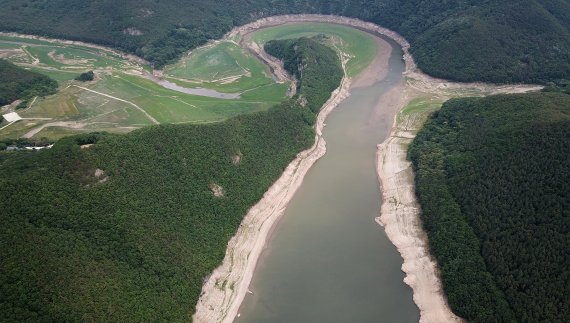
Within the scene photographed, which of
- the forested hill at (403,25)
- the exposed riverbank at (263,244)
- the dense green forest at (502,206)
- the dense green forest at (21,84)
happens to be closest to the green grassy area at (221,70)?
the forested hill at (403,25)

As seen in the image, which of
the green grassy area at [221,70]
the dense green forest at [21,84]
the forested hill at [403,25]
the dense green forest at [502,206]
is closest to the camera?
the dense green forest at [502,206]

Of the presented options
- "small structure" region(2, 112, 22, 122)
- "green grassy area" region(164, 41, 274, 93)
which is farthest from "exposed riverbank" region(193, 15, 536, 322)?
"small structure" region(2, 112, 22, 122)

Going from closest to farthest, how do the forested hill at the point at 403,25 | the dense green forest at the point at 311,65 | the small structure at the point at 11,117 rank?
the small structure at the point at 11,117, the dense green forest at the point at 311,65, the forested hill at the point at 403,25

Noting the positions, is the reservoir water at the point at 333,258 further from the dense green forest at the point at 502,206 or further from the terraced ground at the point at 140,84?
the terraced ground at the point at 140,84

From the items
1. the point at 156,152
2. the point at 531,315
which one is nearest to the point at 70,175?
the point at 156,152

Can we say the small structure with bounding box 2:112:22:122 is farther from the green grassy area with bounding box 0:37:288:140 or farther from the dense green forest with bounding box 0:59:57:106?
the dense green forest with bounding box 0:59:57:106

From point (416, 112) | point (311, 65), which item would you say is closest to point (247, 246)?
point (416, 112)
